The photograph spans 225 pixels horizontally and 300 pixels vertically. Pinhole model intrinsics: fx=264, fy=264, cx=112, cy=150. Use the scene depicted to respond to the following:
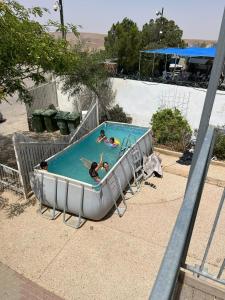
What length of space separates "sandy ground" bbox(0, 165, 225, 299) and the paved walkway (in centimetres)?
13

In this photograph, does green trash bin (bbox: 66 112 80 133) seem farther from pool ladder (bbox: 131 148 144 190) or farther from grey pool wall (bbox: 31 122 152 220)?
grey pool wall (bbox: 31 122 152 220)

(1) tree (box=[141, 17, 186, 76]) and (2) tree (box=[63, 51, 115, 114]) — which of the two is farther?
(1) tree (box=[141, 17, 186, 76])

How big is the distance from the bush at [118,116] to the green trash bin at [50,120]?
113 inches

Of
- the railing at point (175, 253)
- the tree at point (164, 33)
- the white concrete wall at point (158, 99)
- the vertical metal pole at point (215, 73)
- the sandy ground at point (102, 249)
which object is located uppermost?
the tree at point (164, 33)

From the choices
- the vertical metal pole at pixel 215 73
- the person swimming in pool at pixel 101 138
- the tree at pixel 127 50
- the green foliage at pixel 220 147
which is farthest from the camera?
the tree at pixel 127 50

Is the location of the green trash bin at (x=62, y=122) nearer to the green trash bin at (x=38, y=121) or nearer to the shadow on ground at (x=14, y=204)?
the green trash bin at (x=38, y=121)

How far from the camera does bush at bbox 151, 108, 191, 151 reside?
11.6 meters

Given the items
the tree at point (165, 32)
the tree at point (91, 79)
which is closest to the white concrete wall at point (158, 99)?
the tree at point (91, 79)

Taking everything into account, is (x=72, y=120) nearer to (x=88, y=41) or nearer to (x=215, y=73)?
(x=88, y=41)

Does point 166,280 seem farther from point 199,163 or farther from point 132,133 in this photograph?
point 132,133

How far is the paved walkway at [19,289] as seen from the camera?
214 inches

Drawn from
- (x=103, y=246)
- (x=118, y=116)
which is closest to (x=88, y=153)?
(x=118, y=116)

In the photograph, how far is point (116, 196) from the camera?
27.0ft

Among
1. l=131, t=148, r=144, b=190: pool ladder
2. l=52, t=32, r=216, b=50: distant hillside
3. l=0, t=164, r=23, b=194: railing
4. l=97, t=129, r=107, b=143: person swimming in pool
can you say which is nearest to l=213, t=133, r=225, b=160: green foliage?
l=131, t=148, r=144, b=190: pool ladder
